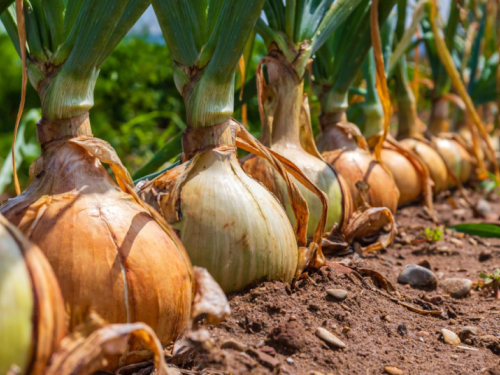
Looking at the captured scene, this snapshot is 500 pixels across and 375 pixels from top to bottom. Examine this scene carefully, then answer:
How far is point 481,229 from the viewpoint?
1498 millimetres

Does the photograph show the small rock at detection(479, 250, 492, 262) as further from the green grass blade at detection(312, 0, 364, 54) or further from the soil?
the green grass blade at detection(312, 0, 364, 54)

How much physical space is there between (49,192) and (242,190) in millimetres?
349

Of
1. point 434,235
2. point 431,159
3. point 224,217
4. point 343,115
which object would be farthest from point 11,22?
point 431,159

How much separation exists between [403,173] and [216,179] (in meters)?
1.31

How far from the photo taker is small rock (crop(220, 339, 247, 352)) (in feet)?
2.81

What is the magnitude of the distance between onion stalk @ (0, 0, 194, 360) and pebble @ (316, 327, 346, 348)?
0.79ft

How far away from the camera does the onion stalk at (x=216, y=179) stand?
1029 mm

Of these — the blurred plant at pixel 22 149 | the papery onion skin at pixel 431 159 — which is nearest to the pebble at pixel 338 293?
the blurred plant at pixel 22 149

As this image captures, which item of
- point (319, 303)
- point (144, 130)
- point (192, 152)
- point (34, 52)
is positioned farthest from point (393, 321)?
point (144, 130)

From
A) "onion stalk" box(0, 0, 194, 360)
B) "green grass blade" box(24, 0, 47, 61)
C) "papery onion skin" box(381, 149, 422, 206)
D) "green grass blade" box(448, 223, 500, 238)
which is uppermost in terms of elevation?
"green grass blade" box(24, 0, 47, 61)

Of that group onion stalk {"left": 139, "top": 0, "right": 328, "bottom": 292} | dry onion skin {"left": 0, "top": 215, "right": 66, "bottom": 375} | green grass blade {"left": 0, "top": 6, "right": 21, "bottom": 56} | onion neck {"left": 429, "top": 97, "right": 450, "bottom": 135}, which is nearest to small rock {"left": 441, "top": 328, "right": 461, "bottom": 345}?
onion stalk {"left": 139, "top": 0, "right": 328, "bottom": 292}

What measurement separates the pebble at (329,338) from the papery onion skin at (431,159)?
1.72m

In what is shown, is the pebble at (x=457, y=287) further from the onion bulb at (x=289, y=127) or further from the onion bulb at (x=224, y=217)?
the onion bulb at (x=224, y=217)

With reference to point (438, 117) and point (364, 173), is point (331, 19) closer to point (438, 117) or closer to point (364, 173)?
point (364, 173)
